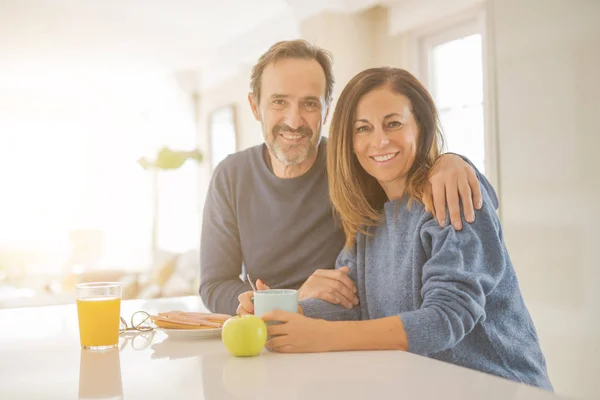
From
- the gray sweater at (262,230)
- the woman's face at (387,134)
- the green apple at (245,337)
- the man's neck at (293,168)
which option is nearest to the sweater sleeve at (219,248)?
the gray sweater at (262,230)

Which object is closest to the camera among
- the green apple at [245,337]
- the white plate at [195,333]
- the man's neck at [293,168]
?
the green apple at [245,337]

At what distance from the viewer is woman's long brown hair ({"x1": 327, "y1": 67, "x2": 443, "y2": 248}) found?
62.0 inches

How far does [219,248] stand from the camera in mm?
2062

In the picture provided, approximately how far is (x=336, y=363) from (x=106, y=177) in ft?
30.6

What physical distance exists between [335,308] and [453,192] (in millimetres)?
427

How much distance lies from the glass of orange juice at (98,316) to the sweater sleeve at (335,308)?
0.43m

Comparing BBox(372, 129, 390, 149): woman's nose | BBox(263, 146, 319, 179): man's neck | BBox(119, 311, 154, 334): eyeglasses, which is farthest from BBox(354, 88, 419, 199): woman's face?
BBox(119, 311, 154, 334): eyeglasses

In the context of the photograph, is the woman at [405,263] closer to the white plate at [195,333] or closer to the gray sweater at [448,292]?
the gray sweater at [448,292]

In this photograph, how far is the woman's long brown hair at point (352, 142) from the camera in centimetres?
157

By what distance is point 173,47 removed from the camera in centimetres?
697

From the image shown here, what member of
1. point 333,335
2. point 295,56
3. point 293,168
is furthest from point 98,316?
point 295,56

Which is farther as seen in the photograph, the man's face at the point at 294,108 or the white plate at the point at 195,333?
the man's face at the point at 294,108

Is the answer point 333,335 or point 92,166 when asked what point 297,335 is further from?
point 92,166

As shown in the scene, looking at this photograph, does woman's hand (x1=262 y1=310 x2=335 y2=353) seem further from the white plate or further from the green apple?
the white plate
